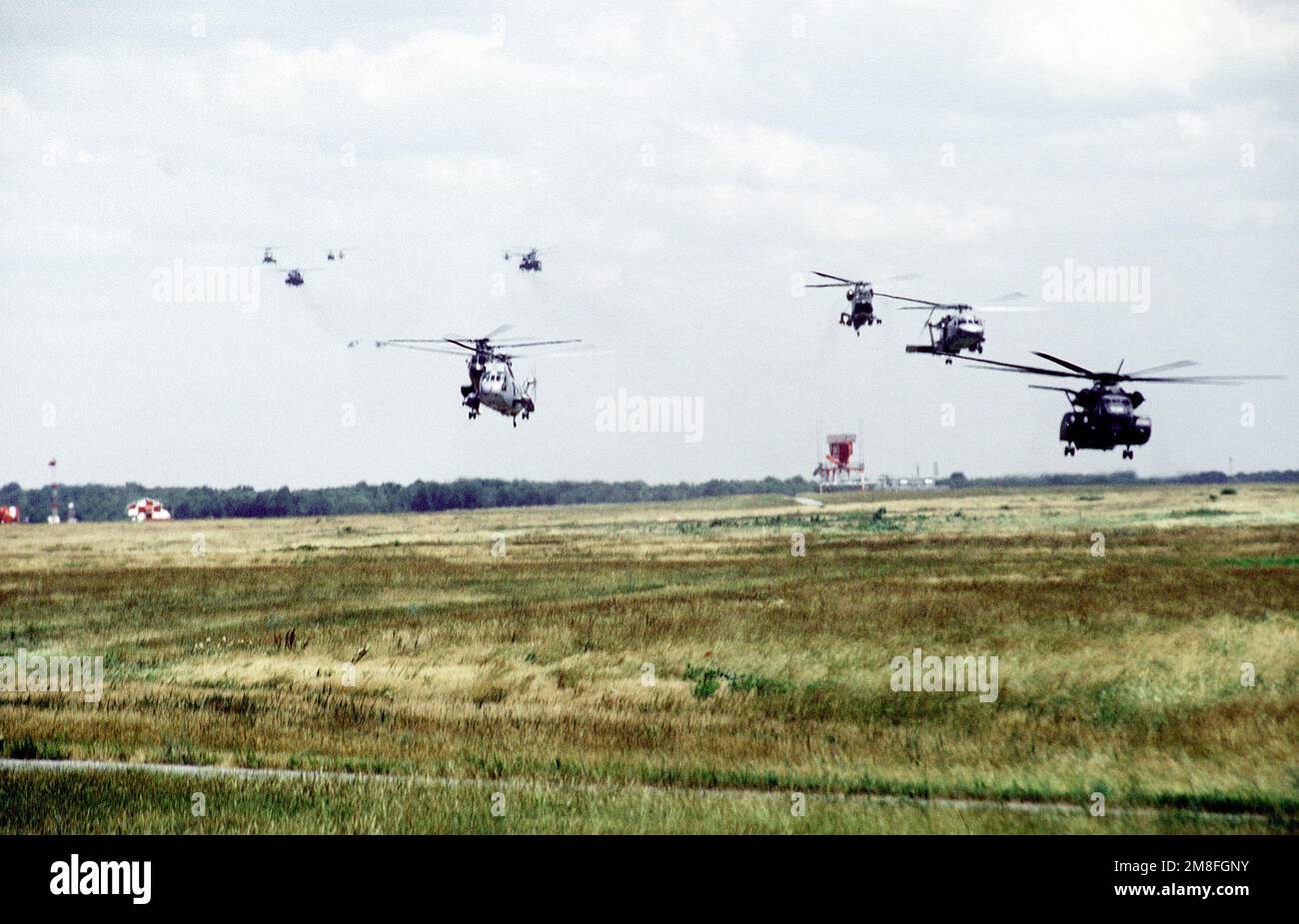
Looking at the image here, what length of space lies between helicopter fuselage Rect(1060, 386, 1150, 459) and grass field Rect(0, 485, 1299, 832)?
201 inches

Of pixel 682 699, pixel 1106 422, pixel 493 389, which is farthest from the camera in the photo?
pixel 493 389

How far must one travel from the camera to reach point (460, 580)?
68375mm

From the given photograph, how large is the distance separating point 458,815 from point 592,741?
692cm

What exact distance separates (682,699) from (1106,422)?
24.0 meters

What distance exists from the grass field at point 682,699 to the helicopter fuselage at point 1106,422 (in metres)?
5.11

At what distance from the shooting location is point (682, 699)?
31922mm

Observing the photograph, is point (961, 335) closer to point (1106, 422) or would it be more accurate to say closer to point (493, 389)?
point (1106, 422)

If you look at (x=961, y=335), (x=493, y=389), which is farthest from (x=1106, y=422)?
(x=493, y=389)

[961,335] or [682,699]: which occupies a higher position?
[961,335]

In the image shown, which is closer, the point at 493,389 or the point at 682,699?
the point at 682,699

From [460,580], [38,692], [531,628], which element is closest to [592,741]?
[38,692]

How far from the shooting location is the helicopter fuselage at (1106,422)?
4944 cm
